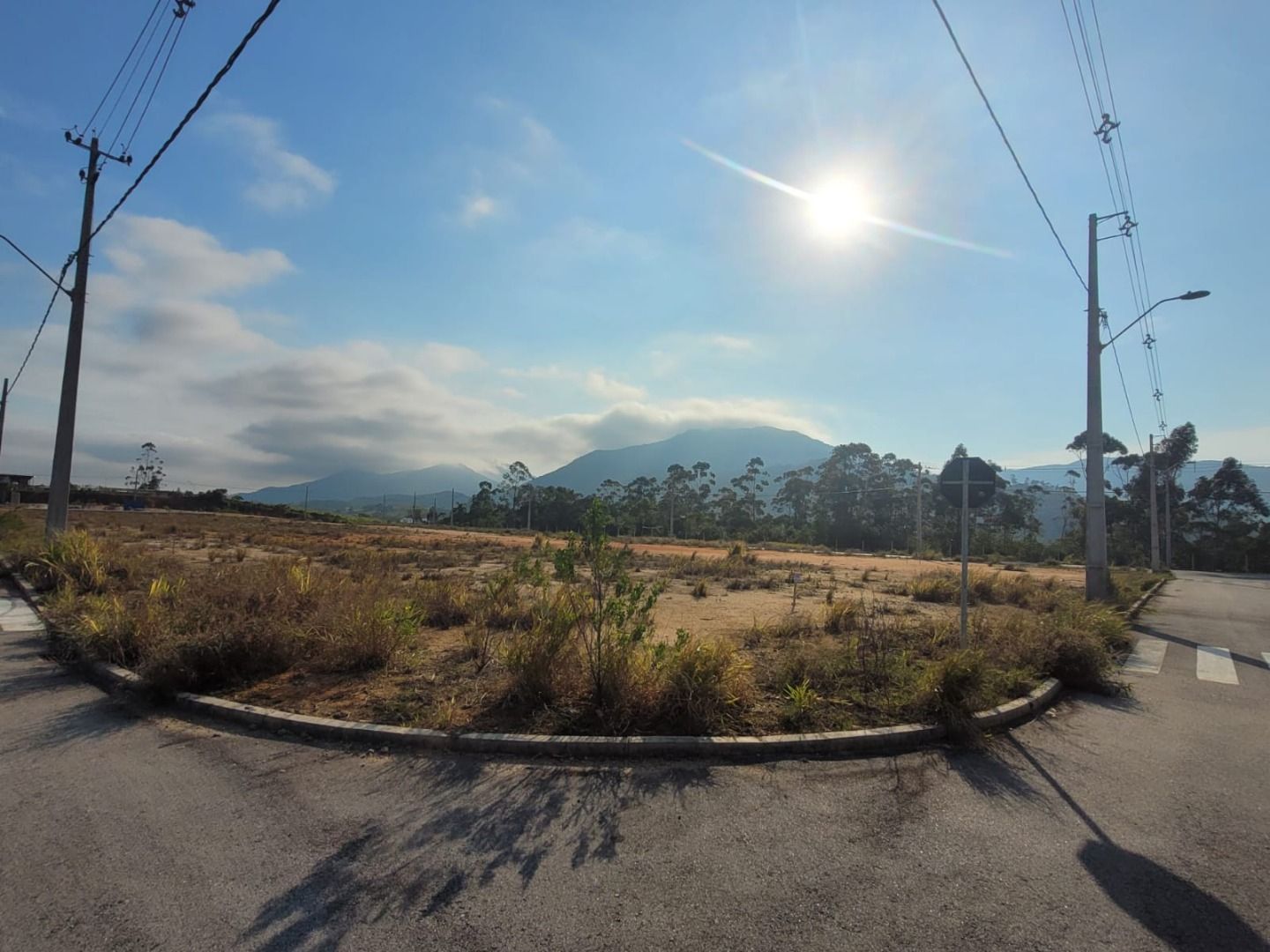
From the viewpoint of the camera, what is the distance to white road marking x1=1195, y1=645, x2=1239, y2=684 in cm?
872

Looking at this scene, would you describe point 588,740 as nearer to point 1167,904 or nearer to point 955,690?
point 955,690

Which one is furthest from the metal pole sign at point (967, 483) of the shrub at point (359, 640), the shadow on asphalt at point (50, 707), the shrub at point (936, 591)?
the shrub at point (936, 591)

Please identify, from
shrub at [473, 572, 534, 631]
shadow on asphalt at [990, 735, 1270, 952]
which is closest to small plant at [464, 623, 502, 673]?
shrub at [473, 572, 534, 631]

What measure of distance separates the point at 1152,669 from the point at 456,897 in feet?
33.3

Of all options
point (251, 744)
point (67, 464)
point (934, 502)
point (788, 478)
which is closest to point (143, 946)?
point (251, 744)

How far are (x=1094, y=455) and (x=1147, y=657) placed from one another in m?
6.12

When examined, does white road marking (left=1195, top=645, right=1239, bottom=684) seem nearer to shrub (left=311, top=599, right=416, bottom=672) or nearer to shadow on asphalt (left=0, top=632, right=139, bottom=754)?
shrub (left=311, top=599, right=416, bottom=672)

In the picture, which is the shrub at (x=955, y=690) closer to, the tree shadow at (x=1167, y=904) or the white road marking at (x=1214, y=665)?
the tree shadow at (x=1167, y=904)

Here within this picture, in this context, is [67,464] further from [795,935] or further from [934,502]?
[934,502]

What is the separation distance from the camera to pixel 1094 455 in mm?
14625

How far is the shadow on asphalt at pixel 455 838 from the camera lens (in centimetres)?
291

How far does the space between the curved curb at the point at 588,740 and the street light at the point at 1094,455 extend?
11.0 m

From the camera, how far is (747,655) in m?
8.03

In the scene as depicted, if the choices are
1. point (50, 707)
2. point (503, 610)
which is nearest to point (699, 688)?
point (503, 610)
